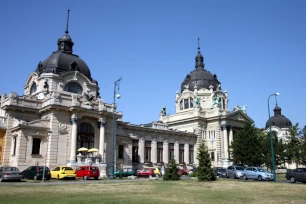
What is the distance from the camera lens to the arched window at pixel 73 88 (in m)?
49.7

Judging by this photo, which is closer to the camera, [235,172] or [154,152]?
[235,172]

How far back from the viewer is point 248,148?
53.0 meters

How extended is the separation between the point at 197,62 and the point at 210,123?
74.6 ft

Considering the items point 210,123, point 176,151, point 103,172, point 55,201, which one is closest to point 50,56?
point 103,172

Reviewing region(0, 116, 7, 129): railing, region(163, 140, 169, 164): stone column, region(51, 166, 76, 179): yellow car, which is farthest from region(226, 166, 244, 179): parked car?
region(0, 116, 7, 129): railing

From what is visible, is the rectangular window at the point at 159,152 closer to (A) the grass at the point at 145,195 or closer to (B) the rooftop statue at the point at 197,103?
(B) the rooftop statue at the point at 197,103

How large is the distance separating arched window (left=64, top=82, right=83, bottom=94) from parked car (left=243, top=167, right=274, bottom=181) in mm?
28218

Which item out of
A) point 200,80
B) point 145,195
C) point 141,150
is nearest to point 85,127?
point 141,150

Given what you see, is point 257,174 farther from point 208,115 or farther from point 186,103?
point 186,103

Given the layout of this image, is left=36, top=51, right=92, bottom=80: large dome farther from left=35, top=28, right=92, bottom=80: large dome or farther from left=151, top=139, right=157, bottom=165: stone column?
left=151, top=139, right=157, bottom=165: stone column

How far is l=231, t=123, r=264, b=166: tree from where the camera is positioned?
5244cm

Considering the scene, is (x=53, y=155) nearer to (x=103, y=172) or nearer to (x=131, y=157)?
(x=103, y=172)

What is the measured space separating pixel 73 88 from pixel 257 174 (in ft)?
99.6

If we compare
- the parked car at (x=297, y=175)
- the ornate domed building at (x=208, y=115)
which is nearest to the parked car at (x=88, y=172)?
the parked car at (x=297, y=175)
